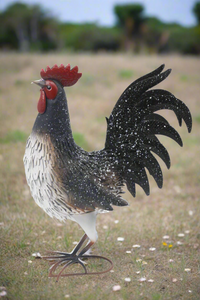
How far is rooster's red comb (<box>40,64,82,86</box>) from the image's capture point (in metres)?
2.56

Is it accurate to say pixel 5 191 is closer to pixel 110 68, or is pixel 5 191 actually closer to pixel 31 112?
pixel 31 112

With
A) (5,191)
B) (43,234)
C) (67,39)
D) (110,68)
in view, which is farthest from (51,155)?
(67,39)

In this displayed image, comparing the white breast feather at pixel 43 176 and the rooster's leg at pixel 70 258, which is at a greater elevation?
the white breast feather at pixel 43 176

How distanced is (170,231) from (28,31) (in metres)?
15.8

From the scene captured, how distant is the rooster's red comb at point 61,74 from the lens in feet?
8.39

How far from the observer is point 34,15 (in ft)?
55.4

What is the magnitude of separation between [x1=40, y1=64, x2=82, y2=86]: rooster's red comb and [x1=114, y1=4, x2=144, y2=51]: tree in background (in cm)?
1694

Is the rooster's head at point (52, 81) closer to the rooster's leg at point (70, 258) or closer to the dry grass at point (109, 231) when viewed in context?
the rooster's leg at point (70, 258)

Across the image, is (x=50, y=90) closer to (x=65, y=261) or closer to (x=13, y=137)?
(x=65, y=261)

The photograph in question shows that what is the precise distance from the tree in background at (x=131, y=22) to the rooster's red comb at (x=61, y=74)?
16936 millimetres

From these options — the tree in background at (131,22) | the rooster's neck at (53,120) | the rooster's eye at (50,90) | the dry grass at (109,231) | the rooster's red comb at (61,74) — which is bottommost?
the dry grass at (109,231)

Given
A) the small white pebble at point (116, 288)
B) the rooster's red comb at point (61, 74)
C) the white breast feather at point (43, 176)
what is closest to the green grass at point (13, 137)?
the white breast feather at point (43, 176)

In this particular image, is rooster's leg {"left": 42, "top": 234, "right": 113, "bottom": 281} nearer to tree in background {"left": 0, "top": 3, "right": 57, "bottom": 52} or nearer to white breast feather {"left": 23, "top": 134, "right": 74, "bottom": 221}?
white breast feather {"left": 23, "top": 134, "right": 74, "bottom": 221}

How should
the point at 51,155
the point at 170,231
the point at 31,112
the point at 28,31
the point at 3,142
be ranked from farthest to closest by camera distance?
the point at 28,31 → the point at 31,112 → the point at 3,142 → the point at 170,231 → the point at 51,155
